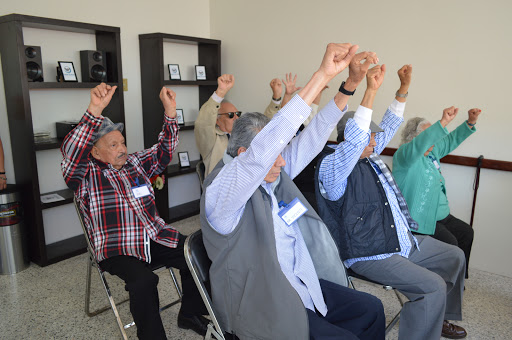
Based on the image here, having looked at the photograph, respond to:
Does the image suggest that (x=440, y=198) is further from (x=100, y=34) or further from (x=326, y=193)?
(x=100, y=34)

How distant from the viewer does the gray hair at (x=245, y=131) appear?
1777 millimetres

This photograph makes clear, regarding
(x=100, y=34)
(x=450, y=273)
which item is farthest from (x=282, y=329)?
(x=100, y=34)

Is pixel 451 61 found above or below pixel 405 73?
above

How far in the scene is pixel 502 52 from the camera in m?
3.44

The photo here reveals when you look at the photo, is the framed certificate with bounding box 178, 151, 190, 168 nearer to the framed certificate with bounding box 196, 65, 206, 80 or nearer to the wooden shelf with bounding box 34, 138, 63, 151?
the framed certificate with bounding box 196, 65, 206, 80

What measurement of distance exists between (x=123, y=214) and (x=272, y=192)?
105 cm

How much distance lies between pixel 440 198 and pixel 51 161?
11.1 feet

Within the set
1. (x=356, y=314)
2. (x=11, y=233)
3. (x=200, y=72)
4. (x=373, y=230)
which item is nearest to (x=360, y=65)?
(x=373, y=230)

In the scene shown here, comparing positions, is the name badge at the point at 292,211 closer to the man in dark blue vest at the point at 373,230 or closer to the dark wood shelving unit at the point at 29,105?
the man in dark blue vest at the point at 373,230

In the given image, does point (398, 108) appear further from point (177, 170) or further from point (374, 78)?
point (177, 170)

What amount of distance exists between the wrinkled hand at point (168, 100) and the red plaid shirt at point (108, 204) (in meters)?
0.43

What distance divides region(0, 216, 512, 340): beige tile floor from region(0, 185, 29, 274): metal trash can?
0.09 meters

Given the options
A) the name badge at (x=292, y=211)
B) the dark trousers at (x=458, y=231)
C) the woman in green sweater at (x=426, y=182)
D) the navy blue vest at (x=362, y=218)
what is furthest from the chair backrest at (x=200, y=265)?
the dark trousers at (x=458, y=231)

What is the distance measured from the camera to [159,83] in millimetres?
4348
